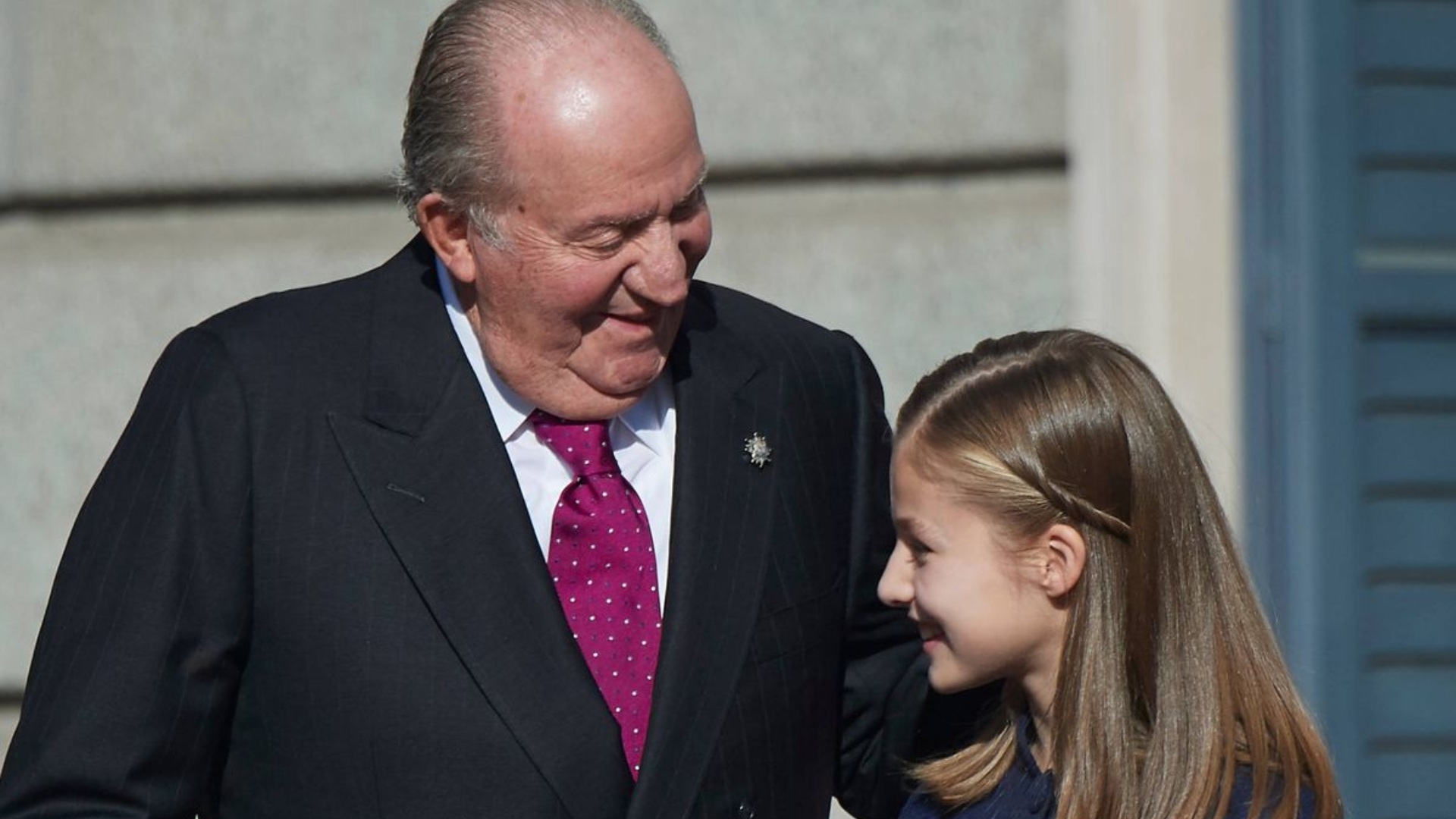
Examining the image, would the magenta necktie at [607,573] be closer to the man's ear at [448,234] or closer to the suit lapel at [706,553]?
the suit lapel at [706,553]

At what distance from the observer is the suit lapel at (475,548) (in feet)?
6.12

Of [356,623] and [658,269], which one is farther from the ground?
[658,269]

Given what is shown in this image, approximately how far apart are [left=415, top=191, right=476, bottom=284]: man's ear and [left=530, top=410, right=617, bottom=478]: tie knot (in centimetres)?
18

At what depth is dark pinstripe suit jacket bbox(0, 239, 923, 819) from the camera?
183cm

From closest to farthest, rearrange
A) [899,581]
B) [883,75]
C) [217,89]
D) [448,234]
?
[899,581]
[448,234]
[883,75]
[217,89]

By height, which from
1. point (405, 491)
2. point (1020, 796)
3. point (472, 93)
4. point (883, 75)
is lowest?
point (1020, 796)

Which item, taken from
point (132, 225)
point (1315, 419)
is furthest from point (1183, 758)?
point (132, 225)

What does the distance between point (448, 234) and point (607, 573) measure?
40cm

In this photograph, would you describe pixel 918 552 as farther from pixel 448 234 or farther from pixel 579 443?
pixel 448 234

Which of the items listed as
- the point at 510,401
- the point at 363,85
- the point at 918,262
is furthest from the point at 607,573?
the point at 363,85

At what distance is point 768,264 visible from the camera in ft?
10.6

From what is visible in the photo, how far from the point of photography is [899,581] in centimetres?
187

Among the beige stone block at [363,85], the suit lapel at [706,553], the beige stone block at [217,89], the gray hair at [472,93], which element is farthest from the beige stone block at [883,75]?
the gray hair at [472,93]

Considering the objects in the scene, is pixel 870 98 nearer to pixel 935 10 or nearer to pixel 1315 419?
pixel 935 10
